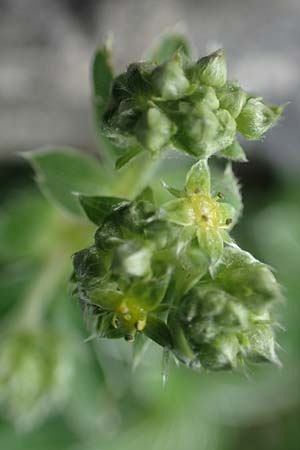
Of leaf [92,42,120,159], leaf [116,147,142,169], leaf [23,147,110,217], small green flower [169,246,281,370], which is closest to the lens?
small green flower [169,246,281,370]

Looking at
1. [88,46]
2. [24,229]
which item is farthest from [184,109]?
[88,46]

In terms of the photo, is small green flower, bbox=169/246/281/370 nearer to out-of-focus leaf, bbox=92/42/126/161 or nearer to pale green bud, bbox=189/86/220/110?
pale green bud, bbox=189/86/220/110

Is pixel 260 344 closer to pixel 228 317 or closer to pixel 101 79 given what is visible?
pixel 228 317

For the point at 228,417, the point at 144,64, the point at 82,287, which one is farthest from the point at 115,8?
the point at 228,417

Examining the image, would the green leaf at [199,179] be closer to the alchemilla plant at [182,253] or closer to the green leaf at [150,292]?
the alchemilla plant at [182,253]

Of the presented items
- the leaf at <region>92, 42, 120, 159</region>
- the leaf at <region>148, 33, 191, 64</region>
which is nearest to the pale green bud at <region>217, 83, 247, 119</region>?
the leaf at <region>92, 42, 120, 159</region>

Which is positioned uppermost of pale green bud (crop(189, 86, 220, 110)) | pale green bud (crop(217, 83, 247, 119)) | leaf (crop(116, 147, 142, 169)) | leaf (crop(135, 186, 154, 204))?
pale green bud (crop(189, 86, 220, 110))

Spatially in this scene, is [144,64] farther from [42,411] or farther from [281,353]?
[281,353]
